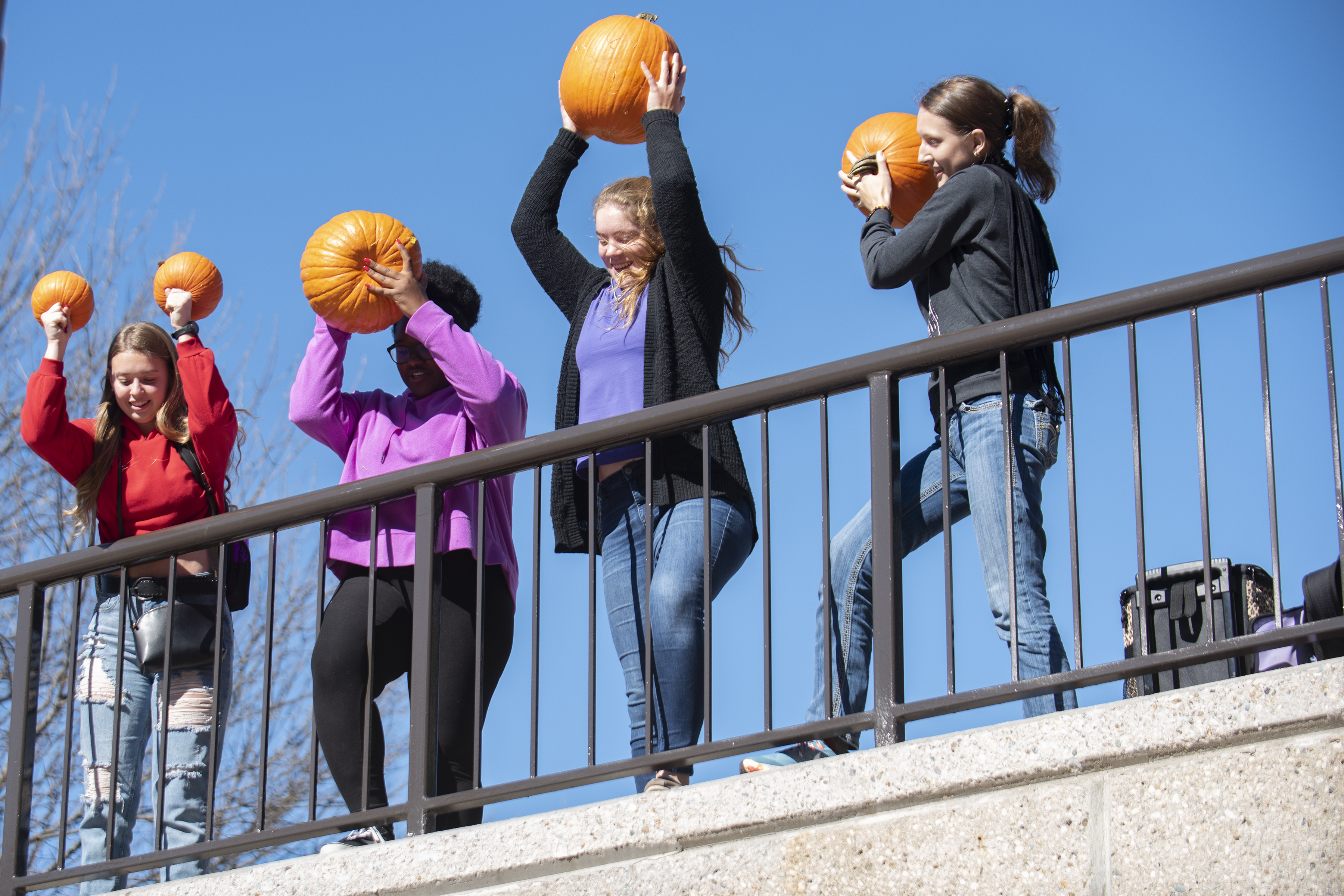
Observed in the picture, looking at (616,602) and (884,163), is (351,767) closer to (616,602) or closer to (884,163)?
(616,602)

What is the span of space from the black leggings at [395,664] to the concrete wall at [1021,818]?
54 cm

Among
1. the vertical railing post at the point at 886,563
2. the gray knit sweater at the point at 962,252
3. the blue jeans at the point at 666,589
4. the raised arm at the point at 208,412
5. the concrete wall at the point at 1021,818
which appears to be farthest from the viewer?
the raised arm at the point at 208,412

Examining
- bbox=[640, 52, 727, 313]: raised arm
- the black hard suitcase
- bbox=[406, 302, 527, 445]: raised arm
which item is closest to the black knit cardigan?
bbox=[640, 52, 727, 313]: raised arm

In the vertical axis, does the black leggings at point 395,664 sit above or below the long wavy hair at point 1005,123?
below

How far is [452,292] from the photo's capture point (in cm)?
545

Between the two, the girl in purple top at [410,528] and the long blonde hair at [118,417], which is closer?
the girl in purple top at [410,528]

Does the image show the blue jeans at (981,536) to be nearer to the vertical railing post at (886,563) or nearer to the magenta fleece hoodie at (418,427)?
the vertical railing post at (886,563)

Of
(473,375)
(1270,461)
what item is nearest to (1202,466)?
(1270,461)

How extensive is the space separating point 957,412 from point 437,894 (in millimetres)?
1858

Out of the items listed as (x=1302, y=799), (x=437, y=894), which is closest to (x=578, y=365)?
(x=437, y=894)

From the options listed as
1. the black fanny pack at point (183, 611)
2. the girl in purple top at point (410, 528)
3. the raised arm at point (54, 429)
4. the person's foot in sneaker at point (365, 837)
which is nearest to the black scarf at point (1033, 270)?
the girl in purple top at point (410, 528)

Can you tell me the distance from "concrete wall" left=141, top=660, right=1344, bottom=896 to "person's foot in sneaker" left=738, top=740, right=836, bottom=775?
42 centimetres

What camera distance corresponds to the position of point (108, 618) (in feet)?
16.9

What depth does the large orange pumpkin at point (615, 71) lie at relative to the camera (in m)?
5.14
